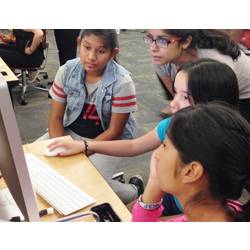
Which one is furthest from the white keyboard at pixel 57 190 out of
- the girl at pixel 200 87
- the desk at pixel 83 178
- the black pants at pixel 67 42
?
the black pants at pixel 67 42

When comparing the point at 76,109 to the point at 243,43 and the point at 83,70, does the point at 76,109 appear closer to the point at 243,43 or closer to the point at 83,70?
the point at 83,70

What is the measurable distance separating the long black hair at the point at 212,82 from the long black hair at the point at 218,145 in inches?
1.3

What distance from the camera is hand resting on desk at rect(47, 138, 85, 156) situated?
1.11 metres

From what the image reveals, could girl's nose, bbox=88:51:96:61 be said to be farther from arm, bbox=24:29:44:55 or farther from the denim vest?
arm, bbox=24:29:44:55

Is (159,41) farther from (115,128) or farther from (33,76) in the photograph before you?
(33,76)

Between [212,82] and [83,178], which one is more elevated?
Result: [212,82]

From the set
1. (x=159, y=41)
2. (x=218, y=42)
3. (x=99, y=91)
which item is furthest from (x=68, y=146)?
(x=218, y=42)

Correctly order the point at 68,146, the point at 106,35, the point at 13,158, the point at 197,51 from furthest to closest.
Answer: the point at 68,146, the point at 106,35, the point at 197,51, the point at 13,158

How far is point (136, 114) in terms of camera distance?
1074 mm

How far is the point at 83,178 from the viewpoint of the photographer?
1025 mm

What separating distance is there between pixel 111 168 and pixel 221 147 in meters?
0.48

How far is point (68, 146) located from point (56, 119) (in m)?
0.09

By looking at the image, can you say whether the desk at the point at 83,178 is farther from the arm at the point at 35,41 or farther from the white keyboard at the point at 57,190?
the arm at the point at 35,41
